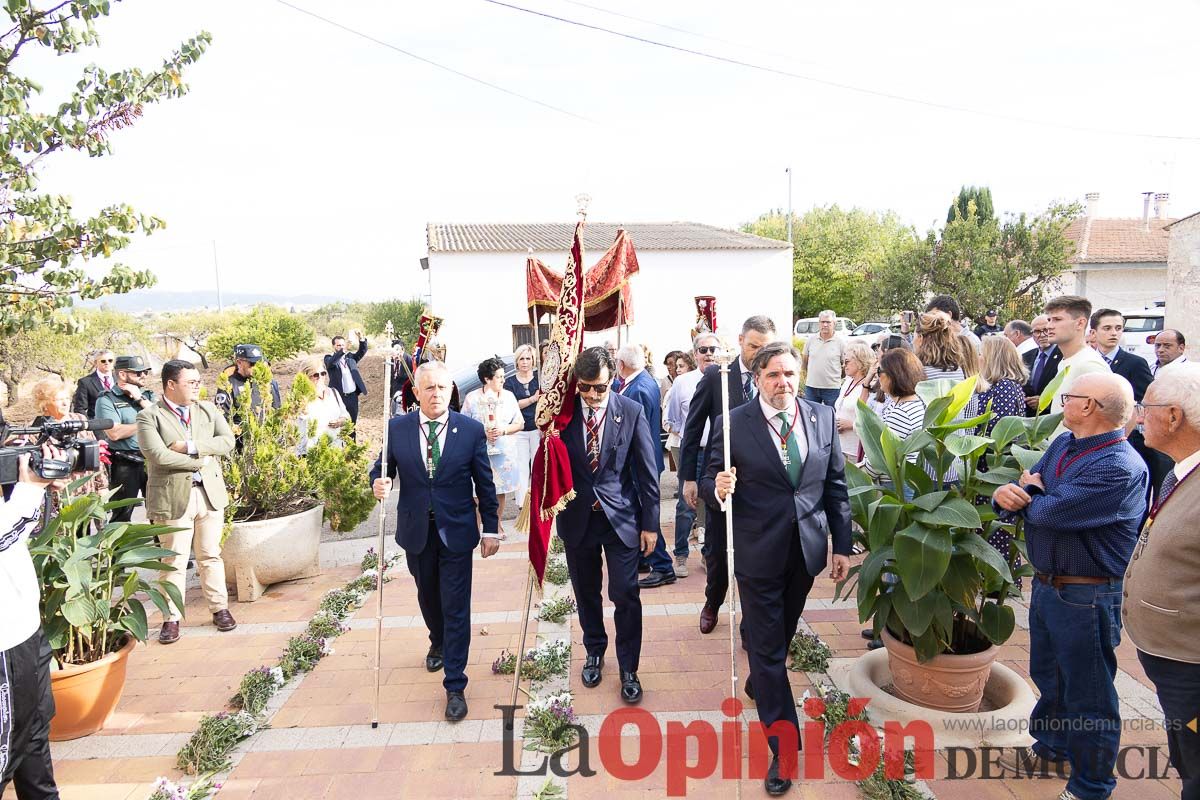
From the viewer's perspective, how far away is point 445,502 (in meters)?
4.00

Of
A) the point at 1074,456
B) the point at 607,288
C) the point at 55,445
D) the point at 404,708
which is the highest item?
the point at 607,288

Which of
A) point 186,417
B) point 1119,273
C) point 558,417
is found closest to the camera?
point 558,417

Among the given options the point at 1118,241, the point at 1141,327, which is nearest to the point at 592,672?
the point at 1141,327

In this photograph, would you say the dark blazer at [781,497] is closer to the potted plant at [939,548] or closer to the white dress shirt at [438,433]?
the potted plant at [939,548]

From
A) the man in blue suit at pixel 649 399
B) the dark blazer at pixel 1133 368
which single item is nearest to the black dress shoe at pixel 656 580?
the man in blue suit at pixel 649 399

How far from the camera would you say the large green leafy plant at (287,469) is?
583 centimetres

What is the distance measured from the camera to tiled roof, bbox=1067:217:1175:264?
28.8 m

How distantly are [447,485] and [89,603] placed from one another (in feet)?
6.20

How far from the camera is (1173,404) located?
7.88ft

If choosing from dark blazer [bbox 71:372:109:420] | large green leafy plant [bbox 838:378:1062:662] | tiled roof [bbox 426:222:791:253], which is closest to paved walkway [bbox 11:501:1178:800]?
large green leafy plant [bbox 838:378:1062:662]

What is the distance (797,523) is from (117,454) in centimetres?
596

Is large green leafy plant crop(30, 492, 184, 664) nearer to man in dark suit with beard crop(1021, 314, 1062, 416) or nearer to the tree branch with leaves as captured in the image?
the tree branch with leaves

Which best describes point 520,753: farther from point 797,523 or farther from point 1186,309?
point 1186,309

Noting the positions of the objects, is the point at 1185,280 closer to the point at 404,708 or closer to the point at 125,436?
the point at 404,708
